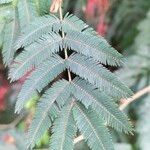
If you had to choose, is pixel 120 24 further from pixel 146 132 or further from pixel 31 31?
pixel 31 31

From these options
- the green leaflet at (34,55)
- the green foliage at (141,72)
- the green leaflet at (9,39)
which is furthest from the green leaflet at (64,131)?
the green foliage at (141,72)

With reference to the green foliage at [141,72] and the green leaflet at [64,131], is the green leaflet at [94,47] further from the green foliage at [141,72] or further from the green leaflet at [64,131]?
the green foliage at [141,72]


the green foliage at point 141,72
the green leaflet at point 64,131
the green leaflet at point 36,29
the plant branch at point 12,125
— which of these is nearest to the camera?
the green leaflet at point 64,131

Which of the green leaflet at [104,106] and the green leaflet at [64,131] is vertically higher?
the green leaflet at [104,106]

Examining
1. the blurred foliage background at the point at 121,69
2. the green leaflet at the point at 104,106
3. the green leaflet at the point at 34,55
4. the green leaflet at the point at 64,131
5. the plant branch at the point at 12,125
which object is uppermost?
the green leaflet at the point at 34,55

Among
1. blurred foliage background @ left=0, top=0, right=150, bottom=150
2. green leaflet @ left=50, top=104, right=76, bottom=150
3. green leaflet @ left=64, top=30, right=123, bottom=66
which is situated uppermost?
green leaflet @ left=64, top=30, right=123, bottom=66

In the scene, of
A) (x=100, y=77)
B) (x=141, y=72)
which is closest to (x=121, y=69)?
(x=141, y=72)

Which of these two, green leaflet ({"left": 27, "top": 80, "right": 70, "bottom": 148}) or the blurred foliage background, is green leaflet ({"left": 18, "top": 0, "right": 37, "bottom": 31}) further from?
the blurred foliage background

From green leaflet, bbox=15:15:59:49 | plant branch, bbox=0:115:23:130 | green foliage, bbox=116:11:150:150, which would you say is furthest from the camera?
plant branch, bbox=0:115:23:130

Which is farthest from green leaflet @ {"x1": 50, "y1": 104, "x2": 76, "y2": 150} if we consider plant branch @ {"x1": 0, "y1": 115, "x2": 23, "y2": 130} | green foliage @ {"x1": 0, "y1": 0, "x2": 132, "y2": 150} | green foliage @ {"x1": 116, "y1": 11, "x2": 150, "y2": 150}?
plant branch @ {"x1": 0, "y1": 115, "x2": 23, "y2": 130}
